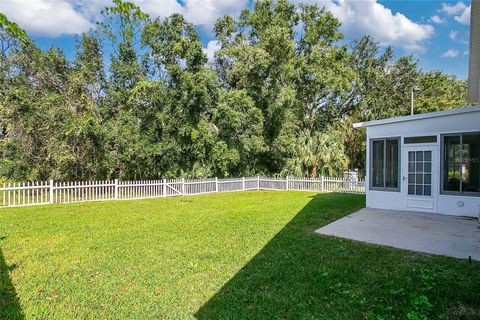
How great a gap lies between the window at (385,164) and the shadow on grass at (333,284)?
4.53m

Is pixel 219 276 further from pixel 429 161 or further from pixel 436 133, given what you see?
pixel 436 133

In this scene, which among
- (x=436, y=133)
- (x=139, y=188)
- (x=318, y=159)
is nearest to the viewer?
(x=436, y=133)

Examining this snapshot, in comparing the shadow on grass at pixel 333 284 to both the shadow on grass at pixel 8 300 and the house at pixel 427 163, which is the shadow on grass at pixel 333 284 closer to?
the shadow on grass at pixel 8 300

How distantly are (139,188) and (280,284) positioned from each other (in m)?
10.0

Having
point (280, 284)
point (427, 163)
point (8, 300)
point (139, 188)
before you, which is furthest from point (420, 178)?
point (139, 188)

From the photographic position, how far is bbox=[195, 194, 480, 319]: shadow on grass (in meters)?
3.05

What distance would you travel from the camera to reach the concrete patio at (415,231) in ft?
16.8

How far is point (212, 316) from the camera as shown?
2.98 m

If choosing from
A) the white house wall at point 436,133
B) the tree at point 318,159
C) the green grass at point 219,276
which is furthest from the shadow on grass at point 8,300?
the tree at point 318,159

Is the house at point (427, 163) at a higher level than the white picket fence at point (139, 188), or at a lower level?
higher

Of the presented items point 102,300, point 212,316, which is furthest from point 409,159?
point 102,300

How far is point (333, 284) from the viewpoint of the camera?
367cm

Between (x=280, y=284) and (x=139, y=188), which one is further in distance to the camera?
(x=139, y=188)

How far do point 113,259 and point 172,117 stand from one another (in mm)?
11490
